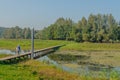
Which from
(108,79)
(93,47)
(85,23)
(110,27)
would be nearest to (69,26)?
(85,23)

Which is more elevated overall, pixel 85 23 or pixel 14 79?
pixel 85 23

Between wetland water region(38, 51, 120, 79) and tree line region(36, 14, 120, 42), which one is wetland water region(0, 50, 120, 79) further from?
tree line region(36, 14, 120, 42)

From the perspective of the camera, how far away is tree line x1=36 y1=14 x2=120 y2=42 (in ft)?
322

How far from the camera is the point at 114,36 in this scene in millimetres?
99438

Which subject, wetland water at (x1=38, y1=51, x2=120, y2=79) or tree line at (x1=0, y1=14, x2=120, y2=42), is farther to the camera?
tree line at (x1=0, y1=14, x2=120, y2=42)

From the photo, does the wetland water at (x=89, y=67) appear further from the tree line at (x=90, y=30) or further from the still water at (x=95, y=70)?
the tree line at (x=90, y=30)

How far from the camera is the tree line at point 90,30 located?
98.2 m

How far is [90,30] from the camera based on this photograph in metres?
102

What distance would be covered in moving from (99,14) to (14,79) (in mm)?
103219

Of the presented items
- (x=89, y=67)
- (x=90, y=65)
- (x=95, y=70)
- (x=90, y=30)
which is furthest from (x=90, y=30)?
(x=95, y=70)

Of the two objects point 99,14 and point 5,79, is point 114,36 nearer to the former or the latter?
point 99,14

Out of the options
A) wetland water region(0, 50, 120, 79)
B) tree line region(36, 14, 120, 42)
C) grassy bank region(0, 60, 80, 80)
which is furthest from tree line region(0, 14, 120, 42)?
grassy bank region(0, 60, 80, 80)

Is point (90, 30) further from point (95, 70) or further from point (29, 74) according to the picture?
point (29, 74)

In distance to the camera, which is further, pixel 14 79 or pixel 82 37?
pixel 82 37
